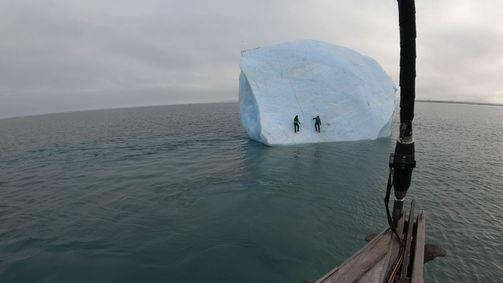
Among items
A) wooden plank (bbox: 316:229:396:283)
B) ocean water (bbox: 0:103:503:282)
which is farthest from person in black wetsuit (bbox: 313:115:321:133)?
wooden plank (bbox: 316:229:396:283)

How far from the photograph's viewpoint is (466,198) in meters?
11.5

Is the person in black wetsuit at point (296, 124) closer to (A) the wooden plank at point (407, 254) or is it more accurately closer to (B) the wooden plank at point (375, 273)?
(A) the wooden plank at point (407, 254)

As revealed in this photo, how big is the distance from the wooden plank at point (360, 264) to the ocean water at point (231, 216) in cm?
364

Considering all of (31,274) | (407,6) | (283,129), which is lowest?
(31,274)

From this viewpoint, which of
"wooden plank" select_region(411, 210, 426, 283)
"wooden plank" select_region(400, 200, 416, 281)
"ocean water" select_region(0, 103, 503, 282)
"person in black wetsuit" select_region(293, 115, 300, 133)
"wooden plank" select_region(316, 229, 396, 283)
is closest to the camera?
"wooden plank" select_region(411, 210, 426, 283)

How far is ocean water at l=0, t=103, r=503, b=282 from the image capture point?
717 centimetres

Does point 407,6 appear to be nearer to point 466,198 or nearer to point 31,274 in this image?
point 31,274

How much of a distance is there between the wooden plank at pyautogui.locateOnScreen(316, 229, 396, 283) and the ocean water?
143 inches

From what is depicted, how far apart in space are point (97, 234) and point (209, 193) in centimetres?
451

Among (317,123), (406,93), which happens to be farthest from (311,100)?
(406,93)

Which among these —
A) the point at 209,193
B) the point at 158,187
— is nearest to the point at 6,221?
the point at 158,187

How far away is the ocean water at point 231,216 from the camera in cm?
717

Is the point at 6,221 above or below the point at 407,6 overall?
below

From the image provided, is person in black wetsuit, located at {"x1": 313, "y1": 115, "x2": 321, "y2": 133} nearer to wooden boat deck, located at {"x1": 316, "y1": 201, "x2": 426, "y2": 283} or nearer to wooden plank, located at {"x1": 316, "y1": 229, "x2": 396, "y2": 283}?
wooden boat deck, located at {"x1": 316, "y1": 201, "x2": 426, "y2": 283}
